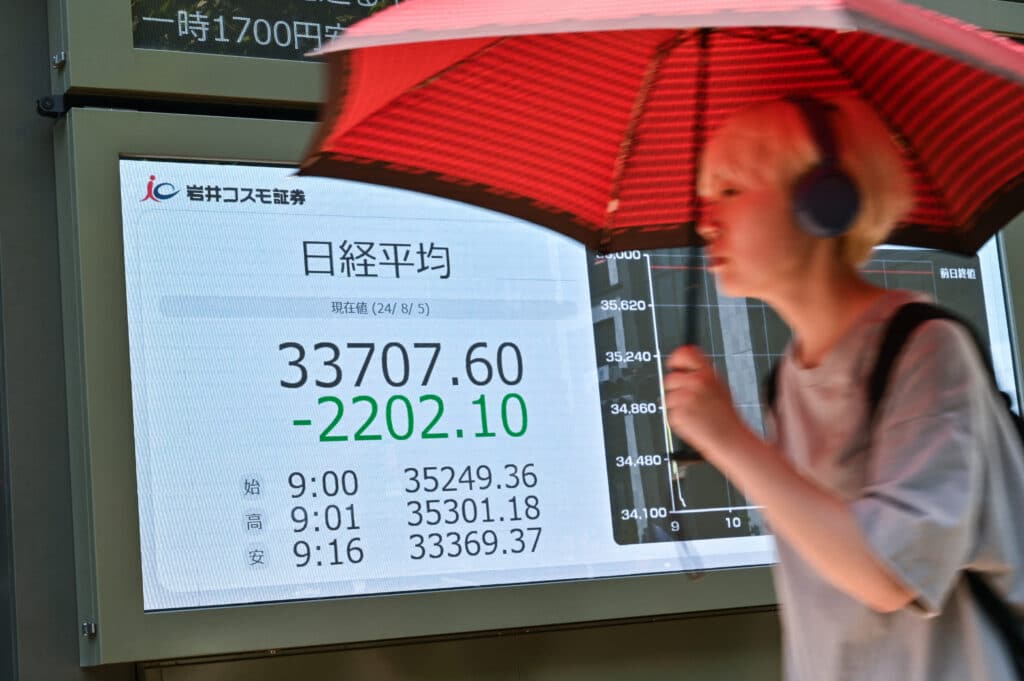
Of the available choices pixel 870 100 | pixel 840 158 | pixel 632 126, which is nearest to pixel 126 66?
pixel 632 126

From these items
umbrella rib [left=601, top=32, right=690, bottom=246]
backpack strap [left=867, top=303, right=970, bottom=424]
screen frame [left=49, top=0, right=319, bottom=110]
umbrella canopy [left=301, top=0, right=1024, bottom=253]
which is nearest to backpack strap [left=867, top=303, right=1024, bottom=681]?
backpack strap [left=867, top=303, right=970, bottom=424]

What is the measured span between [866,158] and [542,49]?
1.46 ft

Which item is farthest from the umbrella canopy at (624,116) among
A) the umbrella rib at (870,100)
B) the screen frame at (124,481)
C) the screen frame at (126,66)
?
the screen frame at (126,66)

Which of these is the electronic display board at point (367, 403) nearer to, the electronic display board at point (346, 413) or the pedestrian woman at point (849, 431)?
the electronic display board at point (346, 413)

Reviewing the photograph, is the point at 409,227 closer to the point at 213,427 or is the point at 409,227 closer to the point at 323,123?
the point at 213,427

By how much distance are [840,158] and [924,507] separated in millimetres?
436

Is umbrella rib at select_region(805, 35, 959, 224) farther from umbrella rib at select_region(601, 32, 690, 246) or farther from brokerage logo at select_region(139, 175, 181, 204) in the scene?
brokerage logo at select_region(139, 175, 181, 204)

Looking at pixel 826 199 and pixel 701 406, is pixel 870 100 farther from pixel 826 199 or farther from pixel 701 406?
pixel 701 406

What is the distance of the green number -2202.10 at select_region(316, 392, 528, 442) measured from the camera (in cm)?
330

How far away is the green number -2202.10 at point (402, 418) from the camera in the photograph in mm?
3297

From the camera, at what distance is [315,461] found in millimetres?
3252

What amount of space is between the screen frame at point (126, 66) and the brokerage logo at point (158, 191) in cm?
23

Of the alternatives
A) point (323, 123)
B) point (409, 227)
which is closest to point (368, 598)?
point (409, 227)

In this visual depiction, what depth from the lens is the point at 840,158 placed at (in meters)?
1.61
